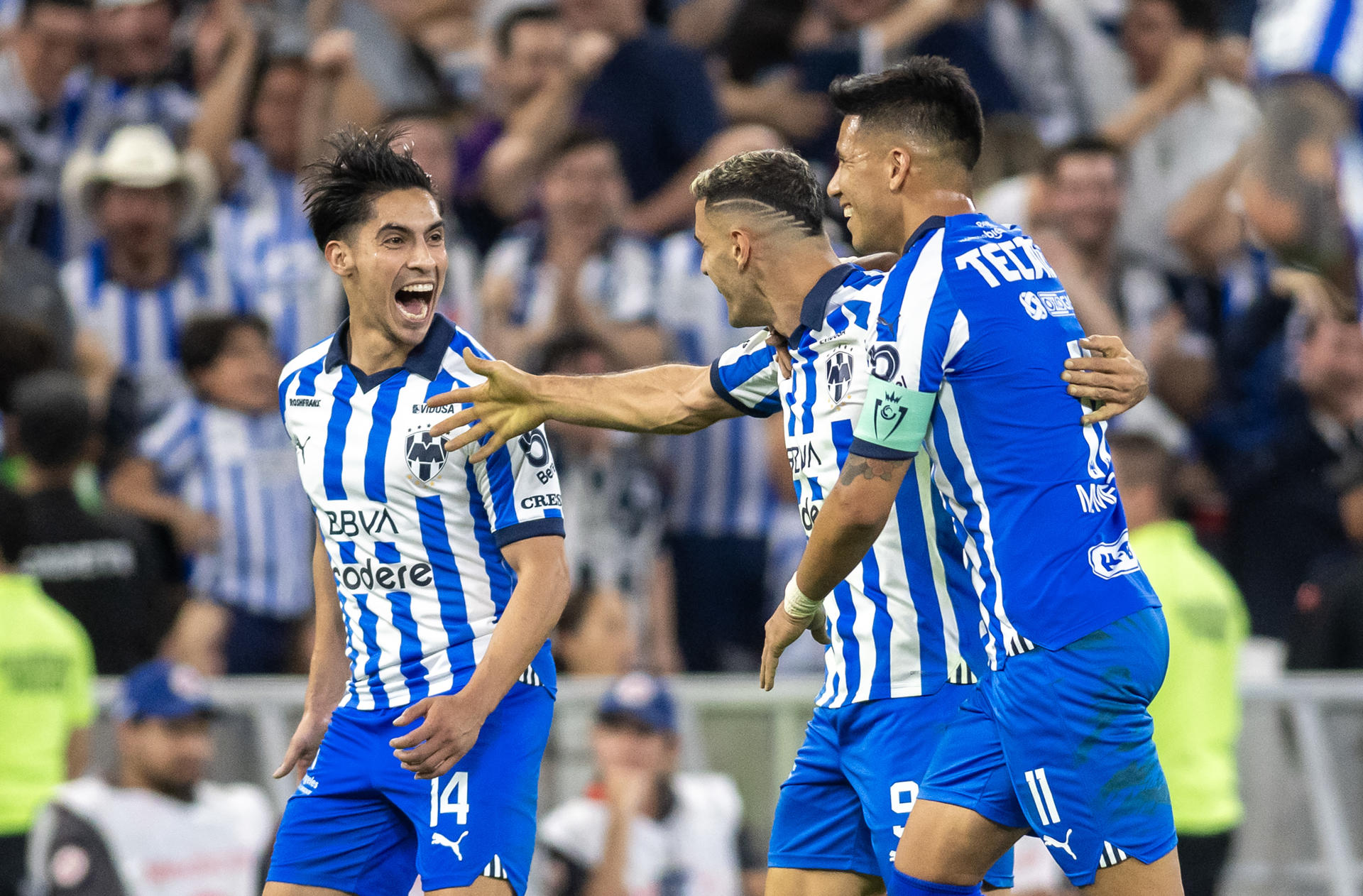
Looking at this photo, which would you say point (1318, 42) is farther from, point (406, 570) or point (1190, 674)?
point (1190, 674)

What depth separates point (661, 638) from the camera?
9125 millimetres

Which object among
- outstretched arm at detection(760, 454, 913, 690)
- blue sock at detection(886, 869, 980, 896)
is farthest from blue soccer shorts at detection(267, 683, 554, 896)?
blue sock at detection(886, 869, 980, 896)

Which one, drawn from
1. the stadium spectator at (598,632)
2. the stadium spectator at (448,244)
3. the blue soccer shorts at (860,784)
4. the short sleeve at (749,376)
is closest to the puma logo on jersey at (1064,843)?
Result: the blue soccer shorts at (860,784)

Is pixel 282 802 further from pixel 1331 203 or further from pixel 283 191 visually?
pixel 1331 203

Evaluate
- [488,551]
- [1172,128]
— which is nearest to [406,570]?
[488,551]

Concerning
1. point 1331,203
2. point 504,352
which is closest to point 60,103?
point 504,352

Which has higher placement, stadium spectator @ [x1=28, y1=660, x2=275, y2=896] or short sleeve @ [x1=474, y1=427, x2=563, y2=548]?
short sleeve @ [x1=474, y1=427, x2=563, y2=548]

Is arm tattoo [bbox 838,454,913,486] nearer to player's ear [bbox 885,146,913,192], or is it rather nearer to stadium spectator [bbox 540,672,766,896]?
player's ear [bbox 885,146,913,192]

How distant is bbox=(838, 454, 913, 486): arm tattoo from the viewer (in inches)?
178

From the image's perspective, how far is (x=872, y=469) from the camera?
14.8ft

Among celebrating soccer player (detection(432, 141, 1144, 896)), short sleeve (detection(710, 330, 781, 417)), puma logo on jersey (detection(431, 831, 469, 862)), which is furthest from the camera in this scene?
short sleeve (detection(710, 330, 781, 417))

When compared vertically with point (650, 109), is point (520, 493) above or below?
below

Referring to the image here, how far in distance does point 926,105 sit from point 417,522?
1.71m

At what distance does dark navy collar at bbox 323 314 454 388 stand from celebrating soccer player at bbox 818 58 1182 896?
115 cm
